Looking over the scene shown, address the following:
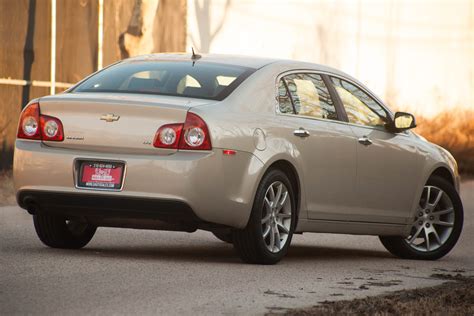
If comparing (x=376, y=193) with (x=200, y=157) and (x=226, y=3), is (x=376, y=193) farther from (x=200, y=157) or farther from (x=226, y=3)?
(x=226, y=3)

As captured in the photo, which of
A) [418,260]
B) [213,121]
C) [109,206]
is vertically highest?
[213,121]

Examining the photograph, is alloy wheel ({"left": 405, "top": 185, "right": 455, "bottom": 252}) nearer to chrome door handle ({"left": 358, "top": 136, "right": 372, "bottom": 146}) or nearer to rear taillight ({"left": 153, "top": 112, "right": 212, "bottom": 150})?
chrome door handle ({"left": 358, "top": 136, "right": 372, "bottom": 146})

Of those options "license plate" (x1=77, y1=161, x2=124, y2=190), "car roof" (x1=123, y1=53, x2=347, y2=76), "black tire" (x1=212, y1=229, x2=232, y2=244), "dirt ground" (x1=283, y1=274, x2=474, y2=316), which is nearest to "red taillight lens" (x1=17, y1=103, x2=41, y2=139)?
"license plate" (x1=77, y1=161, x2=124, y2=190)

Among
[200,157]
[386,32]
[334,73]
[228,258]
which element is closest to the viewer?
[200,157]

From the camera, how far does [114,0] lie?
23531 mm

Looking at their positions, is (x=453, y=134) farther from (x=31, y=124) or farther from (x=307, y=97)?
(x=31, y=124)

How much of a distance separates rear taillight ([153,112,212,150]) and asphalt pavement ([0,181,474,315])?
33.3 inches

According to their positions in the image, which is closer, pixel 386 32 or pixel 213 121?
pixel 213 121

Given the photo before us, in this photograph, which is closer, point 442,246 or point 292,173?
point 292,173

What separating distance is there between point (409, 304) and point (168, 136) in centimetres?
224

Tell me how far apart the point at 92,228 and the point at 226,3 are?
15.3m

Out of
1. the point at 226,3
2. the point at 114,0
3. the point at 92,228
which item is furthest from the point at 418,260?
the point at 226,3

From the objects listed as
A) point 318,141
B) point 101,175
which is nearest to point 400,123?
point 318,141

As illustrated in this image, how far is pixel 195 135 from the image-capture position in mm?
9711
